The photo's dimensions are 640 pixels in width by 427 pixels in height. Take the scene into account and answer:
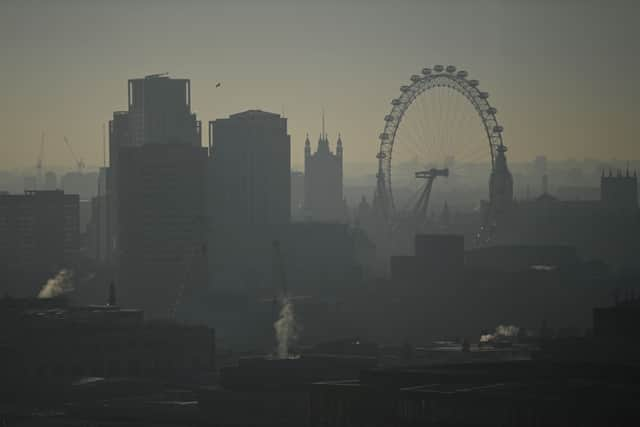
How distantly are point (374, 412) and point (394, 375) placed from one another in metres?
7.26

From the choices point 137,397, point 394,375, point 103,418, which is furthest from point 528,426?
point 137,397

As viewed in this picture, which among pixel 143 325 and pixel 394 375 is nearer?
pixel 394 375

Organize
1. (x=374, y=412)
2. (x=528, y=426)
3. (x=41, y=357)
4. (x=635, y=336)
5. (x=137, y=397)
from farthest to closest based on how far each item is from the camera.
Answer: (x=41, y=357) < (x=137, y=397) < (x=635, y=336) < (x=374, y=412) < (x=528, y=426)

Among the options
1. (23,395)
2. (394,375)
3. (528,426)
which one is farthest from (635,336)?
(23,395)

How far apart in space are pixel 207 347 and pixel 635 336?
60425 mm

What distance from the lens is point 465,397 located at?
11988 cm

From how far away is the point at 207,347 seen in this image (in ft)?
653

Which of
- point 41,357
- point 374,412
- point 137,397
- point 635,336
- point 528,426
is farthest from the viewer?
point 41,357

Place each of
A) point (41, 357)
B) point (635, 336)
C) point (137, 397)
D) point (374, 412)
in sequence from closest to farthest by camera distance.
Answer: point (374, 412), point (635, 336), point (137, 397), point (41, 357)

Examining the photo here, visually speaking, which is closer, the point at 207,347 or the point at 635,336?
the point at 635,336

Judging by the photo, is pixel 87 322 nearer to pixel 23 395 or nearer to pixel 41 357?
pixel 41 357

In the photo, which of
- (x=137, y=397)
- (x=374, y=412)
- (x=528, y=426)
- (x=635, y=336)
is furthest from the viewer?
(x=137, y=397)

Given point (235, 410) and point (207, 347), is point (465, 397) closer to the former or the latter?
point (235, 410)

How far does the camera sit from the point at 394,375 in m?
132
